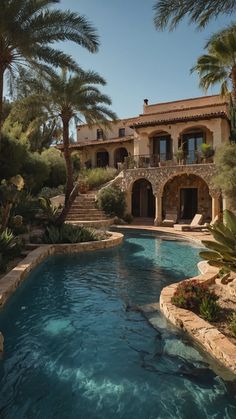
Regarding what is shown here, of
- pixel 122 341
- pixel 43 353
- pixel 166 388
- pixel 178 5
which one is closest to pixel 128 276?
pixel 122 341

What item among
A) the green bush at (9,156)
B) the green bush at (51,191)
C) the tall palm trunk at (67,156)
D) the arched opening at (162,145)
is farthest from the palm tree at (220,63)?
the green bush at (51,191)

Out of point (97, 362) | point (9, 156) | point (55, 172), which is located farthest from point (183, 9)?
point (55, 172)

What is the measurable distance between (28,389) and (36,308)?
2.96 meters

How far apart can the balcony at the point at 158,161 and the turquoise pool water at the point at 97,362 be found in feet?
52.8

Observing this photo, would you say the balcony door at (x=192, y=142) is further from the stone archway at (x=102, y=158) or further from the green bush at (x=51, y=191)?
the stone archway at (x=102, y=158)

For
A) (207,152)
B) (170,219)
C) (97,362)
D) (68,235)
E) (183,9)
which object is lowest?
(97,362)

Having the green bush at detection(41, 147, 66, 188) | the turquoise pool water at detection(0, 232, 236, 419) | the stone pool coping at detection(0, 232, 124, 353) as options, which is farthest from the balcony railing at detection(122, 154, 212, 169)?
the turquoise pool water at detection(0, 232, 236, 419)

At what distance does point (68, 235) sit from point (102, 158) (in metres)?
22.8

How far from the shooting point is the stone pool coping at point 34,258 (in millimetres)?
7416

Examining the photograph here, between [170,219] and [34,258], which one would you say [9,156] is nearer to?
[34,258]

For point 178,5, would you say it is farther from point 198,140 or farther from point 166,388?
point 198,140

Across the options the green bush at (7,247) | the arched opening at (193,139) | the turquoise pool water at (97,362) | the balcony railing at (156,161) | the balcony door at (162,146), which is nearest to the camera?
the turquoise pool water at (97,362)

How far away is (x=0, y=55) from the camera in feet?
37.1

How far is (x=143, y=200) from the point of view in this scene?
96.7 ft
